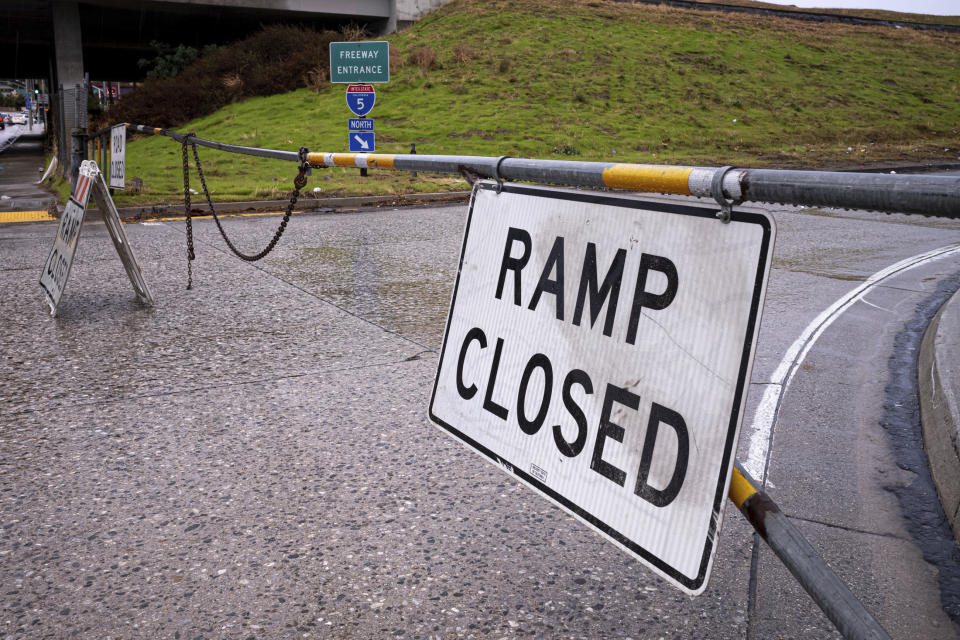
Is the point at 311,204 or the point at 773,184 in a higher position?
the point at 773,184

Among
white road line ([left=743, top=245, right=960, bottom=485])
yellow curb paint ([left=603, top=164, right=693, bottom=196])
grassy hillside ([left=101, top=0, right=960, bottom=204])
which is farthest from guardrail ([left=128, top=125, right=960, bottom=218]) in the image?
grassy hillside ([left=101, top=0, right=960, bottom=204])

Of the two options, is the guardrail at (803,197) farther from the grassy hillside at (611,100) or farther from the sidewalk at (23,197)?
Result: the grassy hillside at (611,100)

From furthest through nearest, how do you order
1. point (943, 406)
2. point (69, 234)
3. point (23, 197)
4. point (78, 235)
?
point (23, 197) → point (69, 234) → point (78, 235) → point (943, 406)

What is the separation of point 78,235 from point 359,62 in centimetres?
1326

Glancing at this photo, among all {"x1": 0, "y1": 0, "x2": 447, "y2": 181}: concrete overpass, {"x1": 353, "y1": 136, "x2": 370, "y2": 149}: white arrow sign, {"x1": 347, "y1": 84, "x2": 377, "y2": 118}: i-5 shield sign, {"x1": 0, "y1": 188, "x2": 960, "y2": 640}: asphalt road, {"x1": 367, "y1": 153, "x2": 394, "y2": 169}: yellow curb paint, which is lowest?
{"x1": 0, "y1": 188, "x2": 960, "y2": 640}: asphalt road

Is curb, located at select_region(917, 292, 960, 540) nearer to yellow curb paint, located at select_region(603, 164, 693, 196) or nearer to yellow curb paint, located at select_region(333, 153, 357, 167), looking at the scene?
yellow curb paint, located at select_region(603, 164, 693, 196)

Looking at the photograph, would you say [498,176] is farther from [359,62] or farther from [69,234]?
[359,62]

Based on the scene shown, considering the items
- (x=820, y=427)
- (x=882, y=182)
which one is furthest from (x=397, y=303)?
(x=882, y=182)

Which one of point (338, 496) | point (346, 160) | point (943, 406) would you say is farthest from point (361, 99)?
point (338, 496)

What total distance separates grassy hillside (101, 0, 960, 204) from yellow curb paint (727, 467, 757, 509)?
14.4 metres

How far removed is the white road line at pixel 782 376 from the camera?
4.02 metres

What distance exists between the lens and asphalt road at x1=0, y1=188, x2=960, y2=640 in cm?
267

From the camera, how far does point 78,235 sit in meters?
6.46

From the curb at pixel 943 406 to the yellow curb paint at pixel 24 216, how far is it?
517 inches
